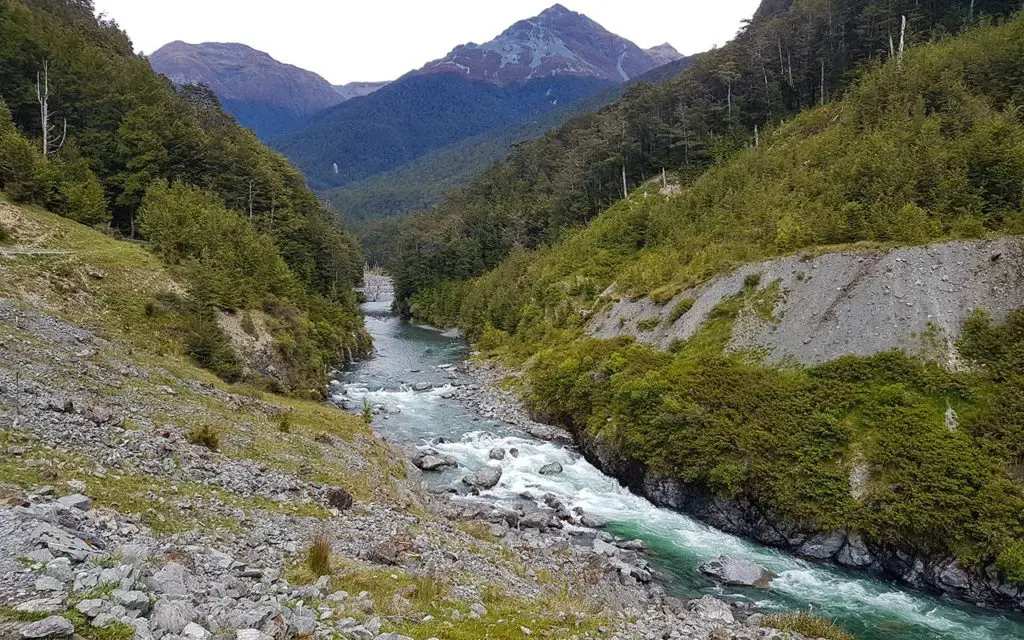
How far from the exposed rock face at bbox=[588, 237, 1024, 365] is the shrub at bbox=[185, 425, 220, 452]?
25434 mm

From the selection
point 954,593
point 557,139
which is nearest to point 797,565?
point 954,593

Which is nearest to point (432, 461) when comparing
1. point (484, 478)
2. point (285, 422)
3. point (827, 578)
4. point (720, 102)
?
point (484, 478)

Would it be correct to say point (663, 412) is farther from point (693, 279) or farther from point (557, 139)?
point (557, 139)

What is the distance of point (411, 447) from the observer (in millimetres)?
31375

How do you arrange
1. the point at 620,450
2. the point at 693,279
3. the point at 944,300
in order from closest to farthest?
the point at 944,300 < the point at 620,450 < the point at 693,279

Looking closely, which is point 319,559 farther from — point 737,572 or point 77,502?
point 737,572

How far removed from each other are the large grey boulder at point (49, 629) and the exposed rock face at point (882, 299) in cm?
2858

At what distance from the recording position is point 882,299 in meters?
27.3

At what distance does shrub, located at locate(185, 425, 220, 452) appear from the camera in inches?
712

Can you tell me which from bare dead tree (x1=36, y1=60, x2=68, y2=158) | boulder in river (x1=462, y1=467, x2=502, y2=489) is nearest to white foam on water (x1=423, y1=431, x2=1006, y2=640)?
boulder in river (x1=462, y1=467, x2=502, y2=489)

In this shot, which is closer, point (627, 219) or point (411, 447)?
point (411, 447)

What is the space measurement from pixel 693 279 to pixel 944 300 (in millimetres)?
15239

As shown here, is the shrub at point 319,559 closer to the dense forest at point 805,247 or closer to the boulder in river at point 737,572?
the boulder in river at point 737,572

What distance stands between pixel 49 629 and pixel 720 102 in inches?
3280
